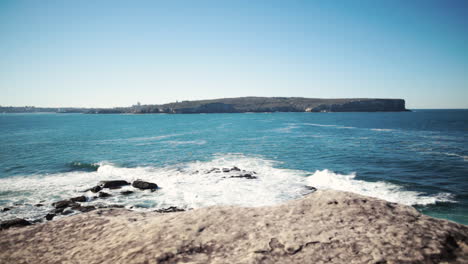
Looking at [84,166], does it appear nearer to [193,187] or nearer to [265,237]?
[193,187]

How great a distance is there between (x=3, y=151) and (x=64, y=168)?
20.6 metres

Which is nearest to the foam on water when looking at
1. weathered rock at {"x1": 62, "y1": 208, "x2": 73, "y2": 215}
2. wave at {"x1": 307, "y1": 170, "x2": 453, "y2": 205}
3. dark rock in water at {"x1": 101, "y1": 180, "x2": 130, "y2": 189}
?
wave at {"x1": 307, "y1": 170, "x2": 453, "y2": 205}

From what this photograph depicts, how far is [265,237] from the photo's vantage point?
18.6 ft

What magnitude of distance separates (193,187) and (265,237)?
48.4 ft

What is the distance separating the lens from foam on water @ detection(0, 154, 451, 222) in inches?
641

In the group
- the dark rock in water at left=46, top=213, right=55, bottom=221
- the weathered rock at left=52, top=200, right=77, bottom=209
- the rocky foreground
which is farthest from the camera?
the weathered rock at left=52, top=200, right=77, bottom=209

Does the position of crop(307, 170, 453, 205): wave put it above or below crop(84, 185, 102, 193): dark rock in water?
above

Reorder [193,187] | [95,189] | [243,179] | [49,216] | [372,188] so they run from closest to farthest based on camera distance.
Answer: [49,216], [372,188], [95,189], [193,187], [243,179]

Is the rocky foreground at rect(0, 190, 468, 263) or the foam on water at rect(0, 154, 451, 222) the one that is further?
the foam on water at rect(0, 154, 451, 222)

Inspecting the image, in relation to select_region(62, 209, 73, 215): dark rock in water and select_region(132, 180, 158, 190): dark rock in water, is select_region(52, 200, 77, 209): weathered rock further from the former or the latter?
select_region(132, 180, 158, 190): dark rock in water

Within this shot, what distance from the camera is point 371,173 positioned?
22.7 meters

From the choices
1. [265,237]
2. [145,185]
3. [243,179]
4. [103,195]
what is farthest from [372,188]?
[103,195]

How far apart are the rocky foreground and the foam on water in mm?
8481

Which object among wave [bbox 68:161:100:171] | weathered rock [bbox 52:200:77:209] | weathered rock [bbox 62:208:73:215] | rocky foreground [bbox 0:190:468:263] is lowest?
wave [bbox 68:161:100:171]
